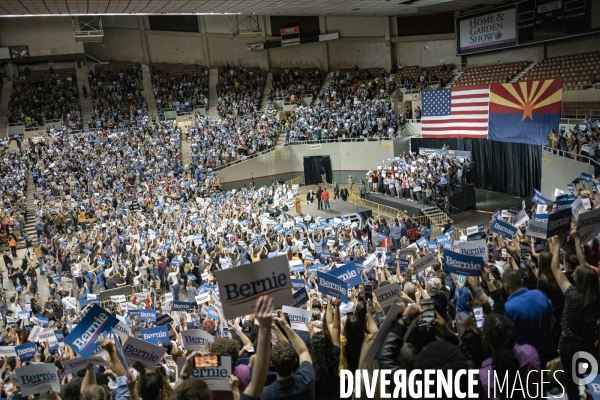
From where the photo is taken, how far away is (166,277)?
17.9 metres

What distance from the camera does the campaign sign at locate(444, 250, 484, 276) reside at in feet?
22.1

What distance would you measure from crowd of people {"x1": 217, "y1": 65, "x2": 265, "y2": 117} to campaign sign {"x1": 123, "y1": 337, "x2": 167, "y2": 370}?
36.0m

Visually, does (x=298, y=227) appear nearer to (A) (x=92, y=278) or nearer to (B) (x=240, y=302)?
(A) (x=92, y=278)

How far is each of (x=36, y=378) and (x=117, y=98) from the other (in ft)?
128

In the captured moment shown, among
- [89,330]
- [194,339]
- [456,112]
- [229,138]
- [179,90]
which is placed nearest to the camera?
[89,330]

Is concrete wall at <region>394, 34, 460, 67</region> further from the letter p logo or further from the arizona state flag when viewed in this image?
the letter p logo

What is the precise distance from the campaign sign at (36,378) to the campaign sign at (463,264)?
4.86 m

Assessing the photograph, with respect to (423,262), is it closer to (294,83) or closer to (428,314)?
(428,314)

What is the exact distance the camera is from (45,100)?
40.8 meters

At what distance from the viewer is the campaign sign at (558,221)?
7438 mm

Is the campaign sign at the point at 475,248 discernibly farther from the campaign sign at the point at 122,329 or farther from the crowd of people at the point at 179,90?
the crowd of people at the point at 179,90

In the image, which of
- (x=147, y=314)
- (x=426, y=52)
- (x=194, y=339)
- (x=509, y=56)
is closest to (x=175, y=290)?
(x=147, y=314)

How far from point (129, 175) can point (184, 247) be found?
1286 cm

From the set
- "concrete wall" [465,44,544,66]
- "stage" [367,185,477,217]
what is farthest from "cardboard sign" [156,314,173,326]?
"concrete wall" [465,44,544,66]
